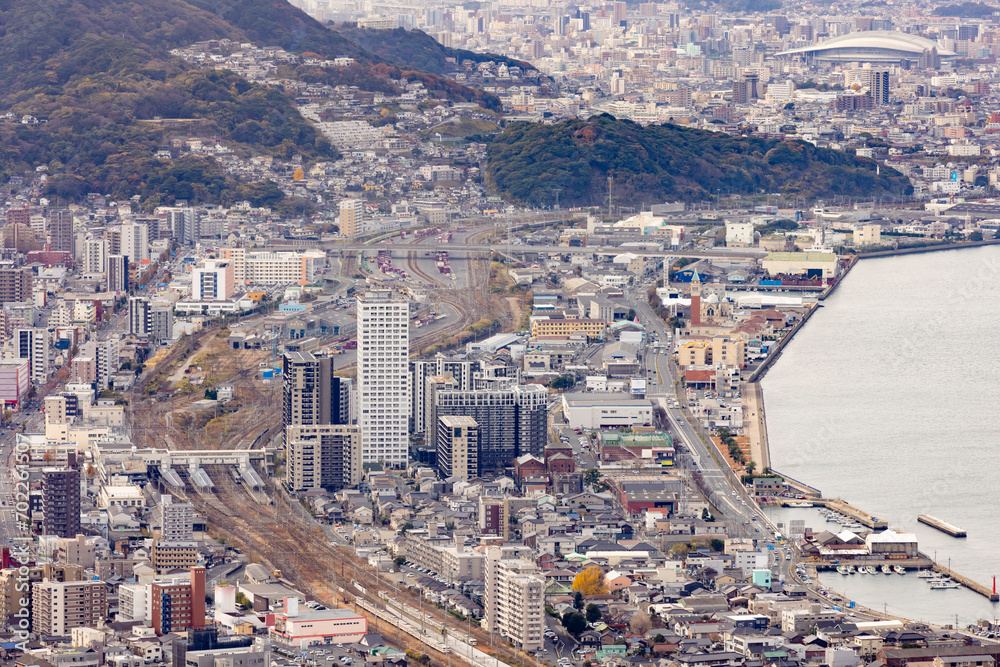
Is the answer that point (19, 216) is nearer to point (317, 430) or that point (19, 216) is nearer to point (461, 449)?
point (317, 430)

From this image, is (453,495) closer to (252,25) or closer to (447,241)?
(447,241)

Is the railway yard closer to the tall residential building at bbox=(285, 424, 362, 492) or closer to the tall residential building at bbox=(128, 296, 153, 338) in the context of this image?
the tall residential building at bbox=(285, 424, 362, 492)

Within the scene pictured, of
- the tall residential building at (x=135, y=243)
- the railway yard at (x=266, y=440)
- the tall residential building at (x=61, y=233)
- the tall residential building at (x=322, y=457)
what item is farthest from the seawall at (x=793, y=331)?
the tall residential building at (x=61, y=233)

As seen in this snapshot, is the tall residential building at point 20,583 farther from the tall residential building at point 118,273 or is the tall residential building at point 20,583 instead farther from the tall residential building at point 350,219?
the tall residential building at point 350,219

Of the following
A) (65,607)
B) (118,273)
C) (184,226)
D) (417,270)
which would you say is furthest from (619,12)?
(65,607)

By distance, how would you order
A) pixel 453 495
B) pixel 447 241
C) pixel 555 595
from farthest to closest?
pixel 447 241
pixel 453 495
pixel 555 595

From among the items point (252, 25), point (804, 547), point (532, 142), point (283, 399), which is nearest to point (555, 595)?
point (804, 547)
